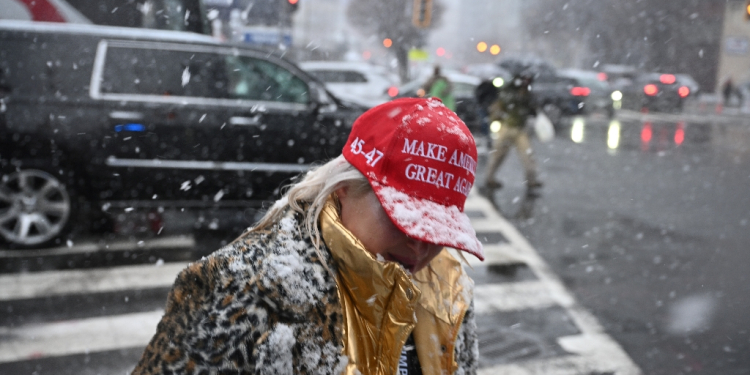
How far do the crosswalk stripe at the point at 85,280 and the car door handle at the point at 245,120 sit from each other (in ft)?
5.32

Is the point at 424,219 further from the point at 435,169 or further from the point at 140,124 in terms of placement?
the point at 140,124

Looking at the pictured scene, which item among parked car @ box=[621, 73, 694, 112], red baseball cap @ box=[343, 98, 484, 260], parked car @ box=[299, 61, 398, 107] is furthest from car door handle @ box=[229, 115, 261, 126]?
parked car @ box=[621, 73, 694, 112]

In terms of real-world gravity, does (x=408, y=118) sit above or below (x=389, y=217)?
above

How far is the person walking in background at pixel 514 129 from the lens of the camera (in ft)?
33.8

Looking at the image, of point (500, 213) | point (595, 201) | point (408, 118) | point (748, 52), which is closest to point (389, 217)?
point (408, 118)

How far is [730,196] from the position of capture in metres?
10.6

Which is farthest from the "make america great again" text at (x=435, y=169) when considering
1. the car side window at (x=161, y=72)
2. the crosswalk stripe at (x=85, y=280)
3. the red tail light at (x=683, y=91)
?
the red tail light at (x=683, y=91)

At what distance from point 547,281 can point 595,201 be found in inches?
161

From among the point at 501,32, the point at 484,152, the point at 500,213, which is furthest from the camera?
the point at 501,32

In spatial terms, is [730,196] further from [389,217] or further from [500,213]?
[389,217]

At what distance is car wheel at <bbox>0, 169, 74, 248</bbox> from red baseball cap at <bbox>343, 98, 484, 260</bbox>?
5645 millimetres

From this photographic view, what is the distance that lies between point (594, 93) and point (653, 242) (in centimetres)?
1937

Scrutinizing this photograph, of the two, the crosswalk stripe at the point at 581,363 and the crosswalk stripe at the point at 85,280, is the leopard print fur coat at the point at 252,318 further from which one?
the crosswalk stripe at the point at 85,280

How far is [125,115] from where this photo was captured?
6.31 m
